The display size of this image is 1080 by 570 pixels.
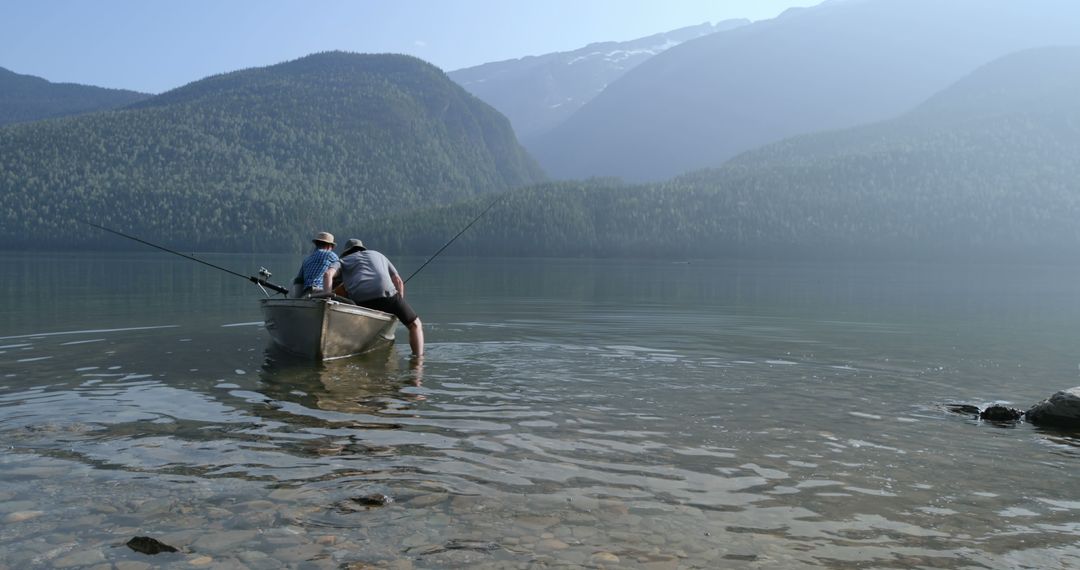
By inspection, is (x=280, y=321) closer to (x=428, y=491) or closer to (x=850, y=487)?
(x=428, y=491)

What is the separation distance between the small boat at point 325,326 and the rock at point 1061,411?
12368 millimetres

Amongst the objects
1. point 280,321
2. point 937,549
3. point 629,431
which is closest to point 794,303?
point 280,321

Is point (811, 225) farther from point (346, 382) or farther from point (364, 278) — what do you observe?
point (346, 382)

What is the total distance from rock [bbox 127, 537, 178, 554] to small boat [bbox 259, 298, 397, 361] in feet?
33.7

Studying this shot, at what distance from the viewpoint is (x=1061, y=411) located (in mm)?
Answer: 11383

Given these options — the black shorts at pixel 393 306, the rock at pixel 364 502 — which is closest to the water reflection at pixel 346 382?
the black shorts at pixel 393 306

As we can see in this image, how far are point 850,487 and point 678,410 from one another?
3993 millimetres

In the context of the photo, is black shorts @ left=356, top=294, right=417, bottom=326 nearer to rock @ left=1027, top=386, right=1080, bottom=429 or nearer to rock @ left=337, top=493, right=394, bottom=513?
rock @ left=337, top=493, right=394, bottom=513

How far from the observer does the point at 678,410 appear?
1193 centimetres

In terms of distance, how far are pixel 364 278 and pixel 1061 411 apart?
13.2 metres

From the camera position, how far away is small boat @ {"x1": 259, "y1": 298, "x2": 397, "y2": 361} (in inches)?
655

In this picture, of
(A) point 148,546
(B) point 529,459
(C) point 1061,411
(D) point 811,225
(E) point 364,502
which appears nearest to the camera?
(A) point 148,546

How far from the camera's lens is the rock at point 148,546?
608 centimetres

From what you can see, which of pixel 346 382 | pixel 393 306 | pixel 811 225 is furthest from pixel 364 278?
pixel 811 225
